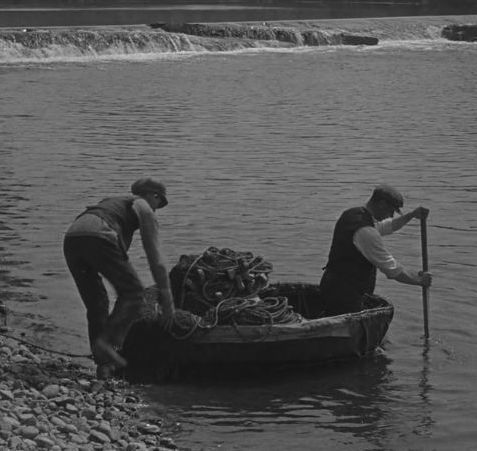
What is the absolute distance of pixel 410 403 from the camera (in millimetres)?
10719

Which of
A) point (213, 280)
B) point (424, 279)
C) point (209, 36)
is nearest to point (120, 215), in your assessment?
point (213, 280)

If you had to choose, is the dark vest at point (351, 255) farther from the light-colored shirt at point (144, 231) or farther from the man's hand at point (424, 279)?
the light-colored shirt at point (144, 231)

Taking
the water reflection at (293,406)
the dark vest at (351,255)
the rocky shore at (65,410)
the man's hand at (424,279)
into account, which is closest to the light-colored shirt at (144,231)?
the rocky shore at (65,410)

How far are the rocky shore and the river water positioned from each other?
0.35 metres

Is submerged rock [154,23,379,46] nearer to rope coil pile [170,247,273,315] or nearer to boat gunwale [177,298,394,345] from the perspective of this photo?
rope coil pile [170,247,273,315]

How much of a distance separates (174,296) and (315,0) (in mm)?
78207

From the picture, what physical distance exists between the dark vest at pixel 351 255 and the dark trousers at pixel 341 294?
0.09ft

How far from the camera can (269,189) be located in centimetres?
2173

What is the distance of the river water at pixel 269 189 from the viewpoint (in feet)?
34.3

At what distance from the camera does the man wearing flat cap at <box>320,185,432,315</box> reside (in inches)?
429

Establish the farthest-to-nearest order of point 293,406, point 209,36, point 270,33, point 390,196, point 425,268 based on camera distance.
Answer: point 270,33 < point 209,36 < point 425,268 < point 390,196 < point 293,406

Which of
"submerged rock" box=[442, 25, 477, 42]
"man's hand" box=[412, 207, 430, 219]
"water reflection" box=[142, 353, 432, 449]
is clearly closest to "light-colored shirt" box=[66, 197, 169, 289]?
"water reflection" box=[142, 353, 432, 449]

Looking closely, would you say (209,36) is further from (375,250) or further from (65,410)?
(65,410)

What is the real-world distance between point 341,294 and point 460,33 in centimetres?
6318
